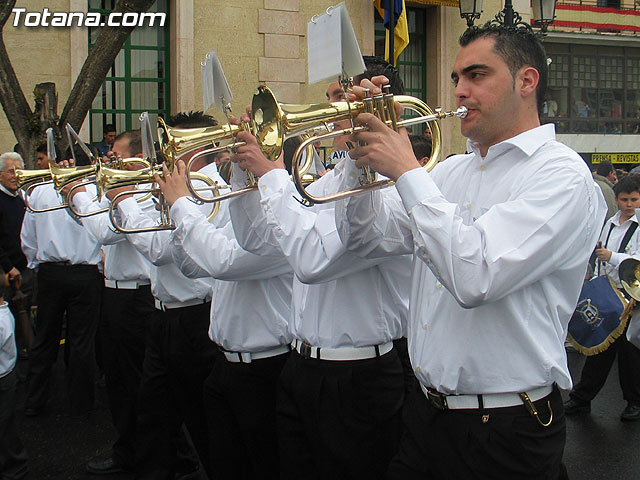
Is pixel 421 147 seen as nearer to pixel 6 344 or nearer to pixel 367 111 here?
pixel 367 111

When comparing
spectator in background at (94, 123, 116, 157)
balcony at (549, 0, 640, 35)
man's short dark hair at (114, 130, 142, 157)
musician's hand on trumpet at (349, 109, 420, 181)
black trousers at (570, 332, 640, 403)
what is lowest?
black trousers at (570, 332, 640, 403)

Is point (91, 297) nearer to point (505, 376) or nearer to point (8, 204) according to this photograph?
point (8, 204)

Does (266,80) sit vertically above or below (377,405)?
above

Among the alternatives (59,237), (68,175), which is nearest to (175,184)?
(68,175)

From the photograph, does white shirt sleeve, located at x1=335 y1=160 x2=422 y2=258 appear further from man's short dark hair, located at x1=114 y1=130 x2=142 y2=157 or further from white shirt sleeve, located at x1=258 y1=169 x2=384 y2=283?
man's short dark hair, located at x1=114 y1=130 x2=142 y2=157

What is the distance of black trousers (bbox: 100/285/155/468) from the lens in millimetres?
4410

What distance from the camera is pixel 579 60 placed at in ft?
71.5

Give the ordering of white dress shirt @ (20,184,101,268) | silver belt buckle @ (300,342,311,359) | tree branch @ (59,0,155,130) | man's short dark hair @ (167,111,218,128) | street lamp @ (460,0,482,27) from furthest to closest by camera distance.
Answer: street lamp @ (460,0,482,27), tree branch @ (59,0,155,130), white dress shirt @ (20,184,101,268), man's short dark hair @ (167,111,218,128), silver belt buckle @ (300,342,311,359)

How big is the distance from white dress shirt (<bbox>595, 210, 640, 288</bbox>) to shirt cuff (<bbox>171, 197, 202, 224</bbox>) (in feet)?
11.5

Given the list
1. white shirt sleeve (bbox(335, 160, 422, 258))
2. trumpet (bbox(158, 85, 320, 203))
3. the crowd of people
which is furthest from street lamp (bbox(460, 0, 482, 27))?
white shirt sleeve (bbox(335, 160, 422, 258))

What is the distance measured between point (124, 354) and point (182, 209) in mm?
1634


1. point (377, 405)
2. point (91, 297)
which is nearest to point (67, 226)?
point (91, 297)

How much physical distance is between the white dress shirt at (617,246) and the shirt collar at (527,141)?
348 centimetres

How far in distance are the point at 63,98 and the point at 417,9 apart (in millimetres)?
7299
